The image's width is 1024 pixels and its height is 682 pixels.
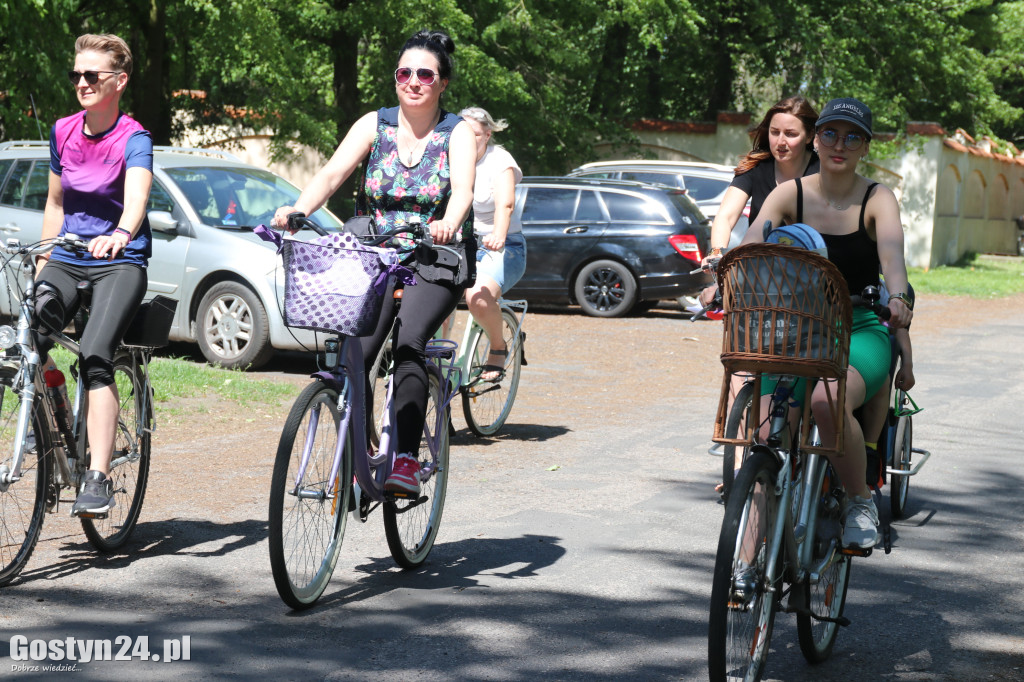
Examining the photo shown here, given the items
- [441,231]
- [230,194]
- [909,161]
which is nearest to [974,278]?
[909,161]

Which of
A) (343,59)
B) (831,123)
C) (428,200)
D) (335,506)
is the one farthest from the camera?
(343,59)

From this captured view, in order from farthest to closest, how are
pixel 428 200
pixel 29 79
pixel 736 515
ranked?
pixel 29 79, pixel 428 200, pixel 736 515

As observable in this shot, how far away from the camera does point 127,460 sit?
5285mm

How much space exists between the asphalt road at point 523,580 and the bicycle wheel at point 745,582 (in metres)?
0.43

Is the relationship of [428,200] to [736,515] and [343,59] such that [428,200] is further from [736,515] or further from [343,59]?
[343,59]

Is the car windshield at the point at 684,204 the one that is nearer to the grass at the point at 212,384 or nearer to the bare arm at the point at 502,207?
the grass at the point at 212,384

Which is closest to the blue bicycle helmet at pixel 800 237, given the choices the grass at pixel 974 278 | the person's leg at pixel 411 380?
the person's leg at pixel 411 380

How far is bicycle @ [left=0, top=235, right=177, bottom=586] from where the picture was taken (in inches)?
182

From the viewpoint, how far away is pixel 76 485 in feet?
16.3

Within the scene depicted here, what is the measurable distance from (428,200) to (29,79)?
13.7 metres

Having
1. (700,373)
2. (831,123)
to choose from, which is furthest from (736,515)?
(700,373)

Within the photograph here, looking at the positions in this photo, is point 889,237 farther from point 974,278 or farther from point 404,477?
point 974,278

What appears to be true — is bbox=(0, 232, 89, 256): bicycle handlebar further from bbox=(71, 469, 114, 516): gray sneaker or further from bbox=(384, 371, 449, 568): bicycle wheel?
bbox=(384, 371, 449, 568): bicycle wheel

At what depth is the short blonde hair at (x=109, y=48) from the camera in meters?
4.99
